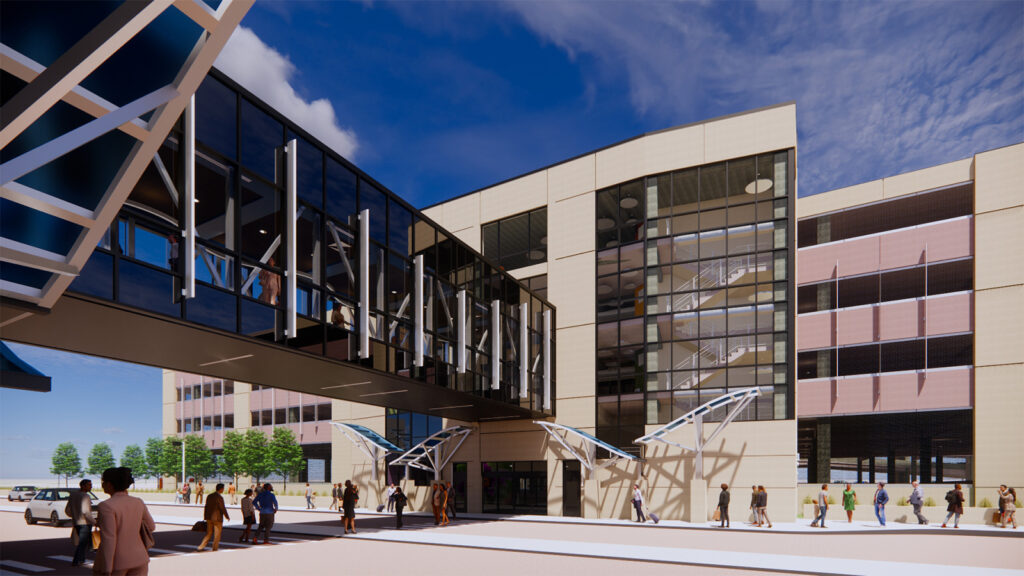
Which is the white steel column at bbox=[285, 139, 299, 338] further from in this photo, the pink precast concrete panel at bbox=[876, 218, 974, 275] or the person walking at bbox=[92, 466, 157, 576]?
the pink precast concrete panel at bbox=[876, 218, 974, 275]

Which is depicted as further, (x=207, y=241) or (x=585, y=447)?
(x=585, y=447)

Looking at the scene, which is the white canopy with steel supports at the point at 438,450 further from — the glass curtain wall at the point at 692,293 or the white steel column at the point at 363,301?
the white steel column at the point at 363,301

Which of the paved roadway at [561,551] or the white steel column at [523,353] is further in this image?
the white steel column at [523,353]

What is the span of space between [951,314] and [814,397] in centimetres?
831

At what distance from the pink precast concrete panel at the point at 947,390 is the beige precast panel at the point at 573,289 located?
17881 millimetres

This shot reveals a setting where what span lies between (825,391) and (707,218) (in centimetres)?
1440

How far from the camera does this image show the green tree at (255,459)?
54.8m

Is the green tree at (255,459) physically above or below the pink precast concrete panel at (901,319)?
below

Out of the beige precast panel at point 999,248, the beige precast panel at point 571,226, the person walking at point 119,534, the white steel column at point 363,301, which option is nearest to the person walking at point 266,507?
the white steel column at point 363,301

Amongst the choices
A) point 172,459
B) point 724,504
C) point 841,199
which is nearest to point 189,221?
point 724,504

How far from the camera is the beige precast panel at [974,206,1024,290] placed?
32.2m

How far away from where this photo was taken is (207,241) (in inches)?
536

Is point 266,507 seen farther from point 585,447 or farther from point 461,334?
point 585,447

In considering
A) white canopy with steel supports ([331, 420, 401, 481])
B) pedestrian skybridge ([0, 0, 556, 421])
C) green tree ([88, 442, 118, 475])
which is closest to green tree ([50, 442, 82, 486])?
green tree ([88, 442, 118, 475])
